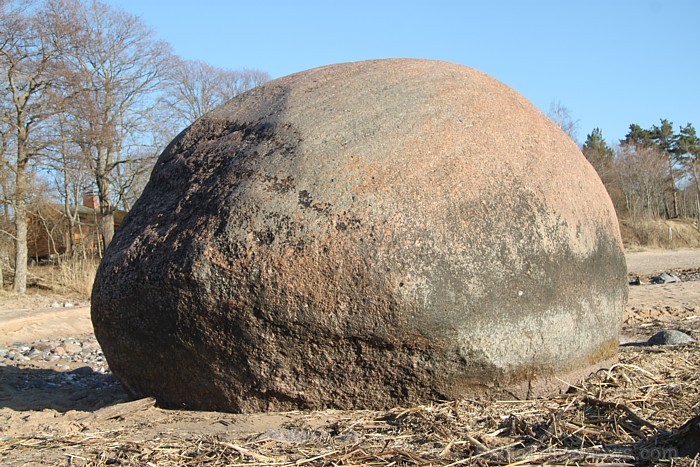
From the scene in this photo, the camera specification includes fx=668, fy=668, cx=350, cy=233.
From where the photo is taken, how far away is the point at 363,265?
3.16m

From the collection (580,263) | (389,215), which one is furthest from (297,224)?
(580,263)

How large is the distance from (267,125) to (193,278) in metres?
1.08

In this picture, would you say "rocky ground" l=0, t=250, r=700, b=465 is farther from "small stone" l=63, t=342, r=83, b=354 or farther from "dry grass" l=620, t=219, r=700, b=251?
"dry grass" l=620, t=219, r=700, b=251

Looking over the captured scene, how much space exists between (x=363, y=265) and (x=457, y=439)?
886mm

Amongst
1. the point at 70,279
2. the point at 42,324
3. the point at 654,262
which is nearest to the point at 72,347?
the point at 42,324

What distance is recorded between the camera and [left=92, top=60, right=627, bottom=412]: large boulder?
10.5 feet

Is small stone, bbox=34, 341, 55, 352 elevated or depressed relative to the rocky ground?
depressed

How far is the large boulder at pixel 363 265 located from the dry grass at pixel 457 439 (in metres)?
0.23

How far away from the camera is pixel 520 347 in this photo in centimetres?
342

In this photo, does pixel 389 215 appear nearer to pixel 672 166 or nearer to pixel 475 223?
pixel 475 223

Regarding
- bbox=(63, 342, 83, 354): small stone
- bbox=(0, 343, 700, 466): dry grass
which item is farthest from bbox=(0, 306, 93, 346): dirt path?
bbox=(0, 343, 700, 466): dry grass

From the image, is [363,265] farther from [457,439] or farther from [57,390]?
[57,390]

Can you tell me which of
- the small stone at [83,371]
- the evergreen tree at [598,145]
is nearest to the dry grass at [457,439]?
the small stone at [83,371]

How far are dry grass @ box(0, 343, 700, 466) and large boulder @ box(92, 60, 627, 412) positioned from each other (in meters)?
0.23
